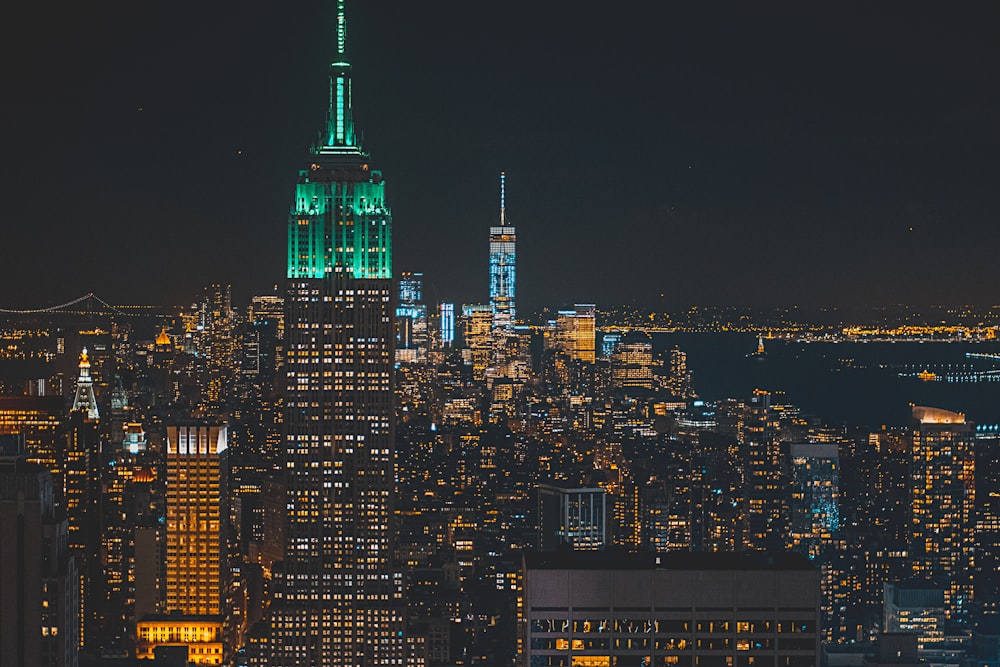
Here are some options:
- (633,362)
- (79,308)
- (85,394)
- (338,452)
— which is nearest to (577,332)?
(633,362)

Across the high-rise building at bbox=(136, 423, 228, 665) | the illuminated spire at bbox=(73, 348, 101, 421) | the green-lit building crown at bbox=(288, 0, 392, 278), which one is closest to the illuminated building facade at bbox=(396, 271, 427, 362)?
the green-lit building crown at bbox=(288, 0, 392, 278)

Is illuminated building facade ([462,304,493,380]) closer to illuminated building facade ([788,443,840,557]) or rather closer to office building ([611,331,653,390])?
office building ([611,331,653,390])

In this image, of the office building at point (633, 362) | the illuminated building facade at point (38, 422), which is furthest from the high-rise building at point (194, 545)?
the office building at point (633, 362)

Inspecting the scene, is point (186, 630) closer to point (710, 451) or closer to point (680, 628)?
point (710, 451)

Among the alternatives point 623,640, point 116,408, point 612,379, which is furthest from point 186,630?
point 623,640

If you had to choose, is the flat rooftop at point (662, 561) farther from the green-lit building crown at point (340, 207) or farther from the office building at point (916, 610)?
the green-lit building crown at point (340, 207)
